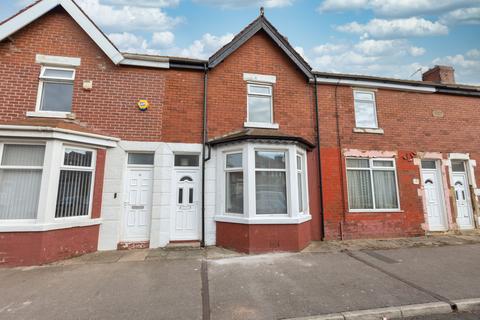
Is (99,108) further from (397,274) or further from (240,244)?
(397,274)

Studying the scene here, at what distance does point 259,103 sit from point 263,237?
14.8 ft

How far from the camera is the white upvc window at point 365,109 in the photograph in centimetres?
841

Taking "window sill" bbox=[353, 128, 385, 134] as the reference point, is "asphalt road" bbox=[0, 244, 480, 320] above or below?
below

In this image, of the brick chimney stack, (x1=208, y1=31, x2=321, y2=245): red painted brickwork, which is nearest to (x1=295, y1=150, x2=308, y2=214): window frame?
(x1=208, y1=31, x2=321, y2=245): red painted brickwork

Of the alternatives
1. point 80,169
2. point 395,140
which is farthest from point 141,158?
point 395,140

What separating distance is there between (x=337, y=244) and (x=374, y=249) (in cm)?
100

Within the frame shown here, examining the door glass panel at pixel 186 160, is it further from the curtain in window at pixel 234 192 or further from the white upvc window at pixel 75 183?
the white upvc window at pixel 75 183

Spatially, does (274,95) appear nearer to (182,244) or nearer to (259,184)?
(259,184)

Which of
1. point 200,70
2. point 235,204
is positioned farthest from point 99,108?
point 235,204

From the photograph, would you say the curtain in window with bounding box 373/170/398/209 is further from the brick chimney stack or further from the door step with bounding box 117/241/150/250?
the door step with bounding box 117/241/150/250

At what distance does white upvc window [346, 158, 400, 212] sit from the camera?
25.7 feet

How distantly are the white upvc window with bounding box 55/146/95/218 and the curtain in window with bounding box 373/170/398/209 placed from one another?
9359mm

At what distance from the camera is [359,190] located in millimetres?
7906

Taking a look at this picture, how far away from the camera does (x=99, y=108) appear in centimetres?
660
